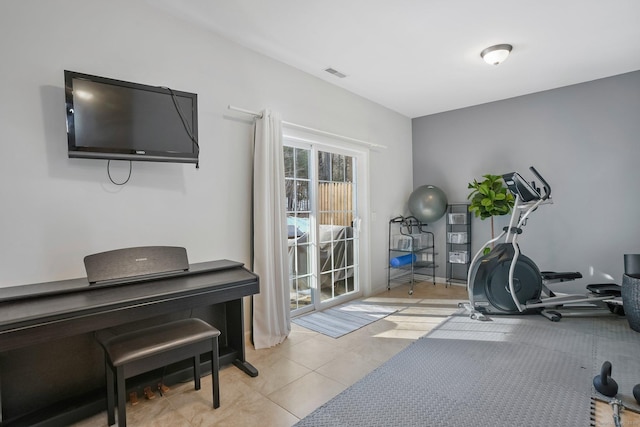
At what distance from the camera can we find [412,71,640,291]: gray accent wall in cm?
383

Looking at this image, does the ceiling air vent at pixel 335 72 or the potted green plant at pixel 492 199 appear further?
the potted green plant at pixel 492 199

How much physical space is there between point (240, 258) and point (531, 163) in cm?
409

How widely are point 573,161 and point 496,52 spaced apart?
2.08 m

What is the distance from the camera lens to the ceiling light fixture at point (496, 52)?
3.08 metres

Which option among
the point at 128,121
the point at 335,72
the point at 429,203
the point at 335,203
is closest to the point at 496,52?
the point at 335,72

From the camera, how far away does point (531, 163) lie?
4449 mm

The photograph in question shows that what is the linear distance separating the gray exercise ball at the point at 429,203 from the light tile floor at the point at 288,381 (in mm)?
1672

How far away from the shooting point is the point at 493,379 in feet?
7.45

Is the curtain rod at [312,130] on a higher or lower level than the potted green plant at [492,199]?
higher

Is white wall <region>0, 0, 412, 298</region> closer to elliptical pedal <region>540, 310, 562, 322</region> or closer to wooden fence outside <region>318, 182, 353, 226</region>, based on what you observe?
wooden fence outside <region>318, 182, 353, 226</region>

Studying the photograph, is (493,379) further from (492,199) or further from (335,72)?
(335,72)

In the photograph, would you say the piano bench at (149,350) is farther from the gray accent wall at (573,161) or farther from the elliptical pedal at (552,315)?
the gray accent wall at (573,161)

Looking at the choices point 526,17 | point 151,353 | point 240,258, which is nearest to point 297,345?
point 240,258

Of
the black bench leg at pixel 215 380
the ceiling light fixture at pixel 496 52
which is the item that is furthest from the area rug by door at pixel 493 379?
the ceiling light fixture at pixel 496 52
